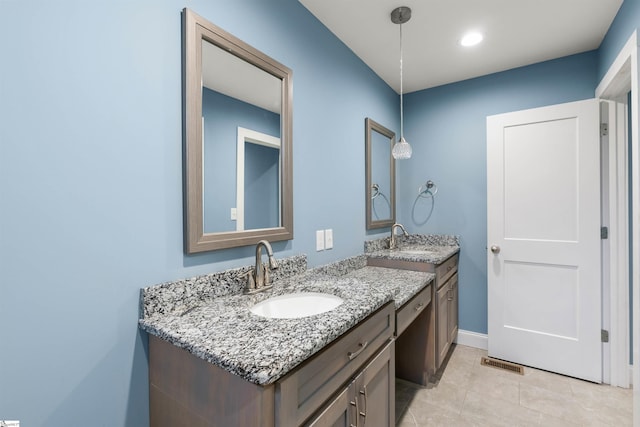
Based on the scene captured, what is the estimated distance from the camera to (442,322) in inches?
87.2

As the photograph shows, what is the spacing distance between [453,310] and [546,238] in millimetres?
922

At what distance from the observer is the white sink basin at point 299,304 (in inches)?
48.6

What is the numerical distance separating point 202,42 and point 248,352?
114 centimetres

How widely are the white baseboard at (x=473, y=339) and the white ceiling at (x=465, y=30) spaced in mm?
2331

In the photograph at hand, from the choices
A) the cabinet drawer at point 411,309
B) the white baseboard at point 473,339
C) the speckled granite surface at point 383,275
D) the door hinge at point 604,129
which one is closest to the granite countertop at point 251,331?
the cabinet drawer at point 411,309

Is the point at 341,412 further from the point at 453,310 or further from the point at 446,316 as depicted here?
the point at 453,310

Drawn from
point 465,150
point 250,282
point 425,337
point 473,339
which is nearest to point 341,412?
point 250,282

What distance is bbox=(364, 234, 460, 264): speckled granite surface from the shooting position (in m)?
2.25

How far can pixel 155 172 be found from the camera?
1030mm

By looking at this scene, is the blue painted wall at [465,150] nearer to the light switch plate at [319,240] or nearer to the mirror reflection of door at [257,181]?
the light switch plate at [319,240]

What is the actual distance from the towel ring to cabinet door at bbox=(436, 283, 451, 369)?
0.92m

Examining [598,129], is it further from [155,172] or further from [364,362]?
[155,172]

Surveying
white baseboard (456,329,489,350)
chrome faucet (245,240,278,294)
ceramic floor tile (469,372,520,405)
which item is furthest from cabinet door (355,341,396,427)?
white baseboard (456,329,489,350)

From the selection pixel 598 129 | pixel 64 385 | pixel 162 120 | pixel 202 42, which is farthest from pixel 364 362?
pixel 598 129
